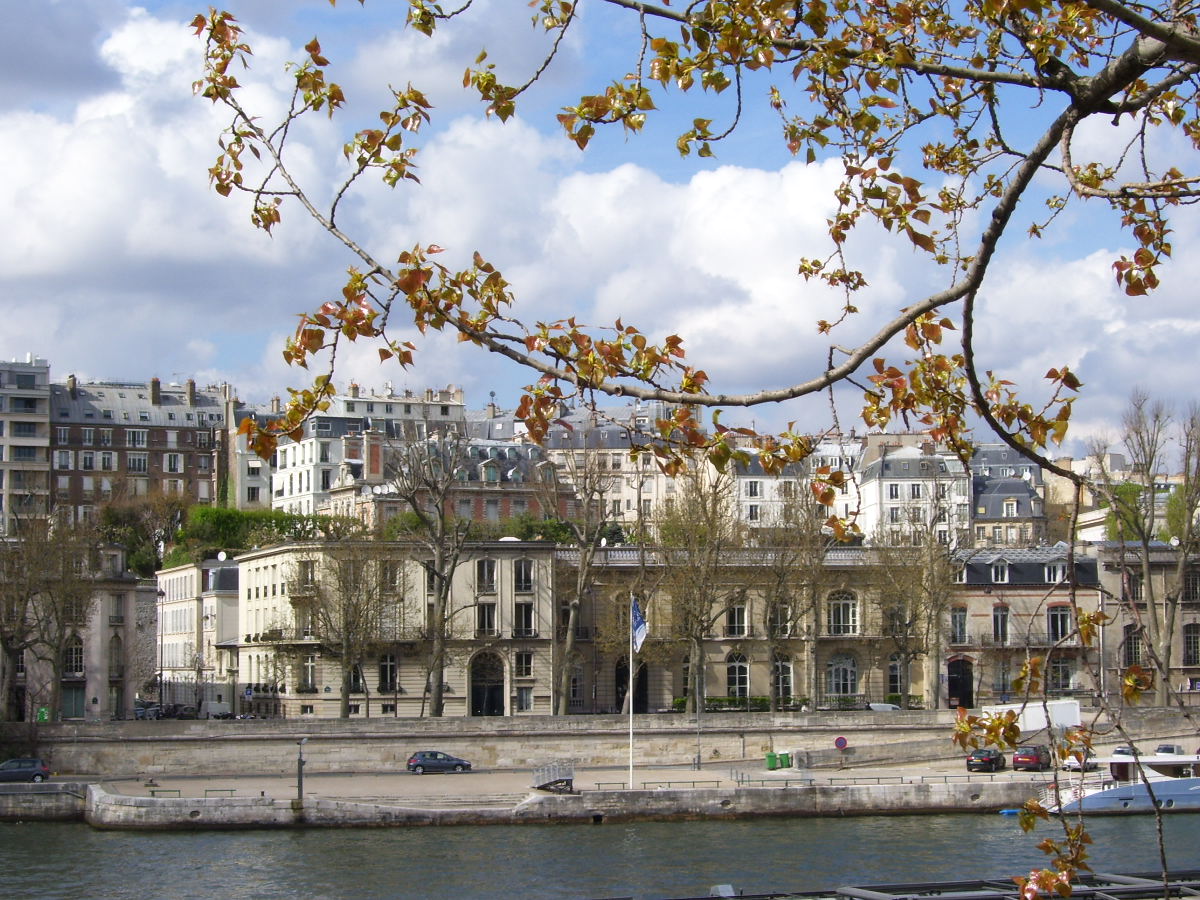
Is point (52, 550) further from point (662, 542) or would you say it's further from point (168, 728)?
point (662, 542)

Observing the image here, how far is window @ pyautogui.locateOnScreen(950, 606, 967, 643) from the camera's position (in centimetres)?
6336

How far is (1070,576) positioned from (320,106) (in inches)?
161

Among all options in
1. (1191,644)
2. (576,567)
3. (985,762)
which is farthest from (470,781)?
(1191,644)

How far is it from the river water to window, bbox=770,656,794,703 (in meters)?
20.3

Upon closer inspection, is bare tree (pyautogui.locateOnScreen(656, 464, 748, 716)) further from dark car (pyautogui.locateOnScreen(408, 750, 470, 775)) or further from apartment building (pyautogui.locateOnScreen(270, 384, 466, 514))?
apartment building (pyautogui.locateOnScreen(270, 384, 466, 514))

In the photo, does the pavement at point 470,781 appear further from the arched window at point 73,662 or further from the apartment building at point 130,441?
the apartment building at point 130,441

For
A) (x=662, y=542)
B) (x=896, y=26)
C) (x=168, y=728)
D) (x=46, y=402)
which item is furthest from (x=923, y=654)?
(x=46, y=402)

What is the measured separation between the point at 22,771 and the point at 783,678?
29.2 meters

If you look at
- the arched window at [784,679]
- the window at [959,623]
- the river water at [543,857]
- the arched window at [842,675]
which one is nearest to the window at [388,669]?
the arched window at [784,679]

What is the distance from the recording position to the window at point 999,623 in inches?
2499

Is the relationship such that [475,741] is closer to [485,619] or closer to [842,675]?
[485,619]

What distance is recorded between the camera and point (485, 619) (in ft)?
197

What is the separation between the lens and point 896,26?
8.62 metres

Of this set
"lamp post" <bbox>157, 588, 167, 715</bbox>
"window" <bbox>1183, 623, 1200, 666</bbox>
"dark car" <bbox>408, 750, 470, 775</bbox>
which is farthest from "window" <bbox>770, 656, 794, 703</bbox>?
"lamp post" <bbox>157, 588, 167, 715</bbox>
